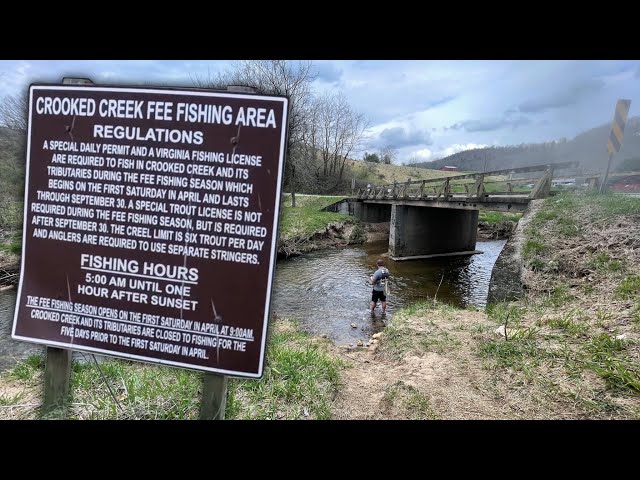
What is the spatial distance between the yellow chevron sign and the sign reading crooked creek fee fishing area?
1323cm

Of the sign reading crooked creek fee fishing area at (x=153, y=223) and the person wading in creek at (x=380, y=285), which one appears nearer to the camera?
the sign reading crooked creek fee fishing area at (x=153, y=223)

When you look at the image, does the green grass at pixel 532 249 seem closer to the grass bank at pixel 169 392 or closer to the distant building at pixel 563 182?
the distant building at pixel 563 182

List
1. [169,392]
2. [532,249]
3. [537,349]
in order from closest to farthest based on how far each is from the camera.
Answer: [169,392] < [537,349] < [532,249]

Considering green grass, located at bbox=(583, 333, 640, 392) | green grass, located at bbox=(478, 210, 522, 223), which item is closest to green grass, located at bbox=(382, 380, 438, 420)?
green grass, located at bbox=(583, 333, 640, 392)

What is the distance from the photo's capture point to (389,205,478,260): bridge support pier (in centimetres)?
2284

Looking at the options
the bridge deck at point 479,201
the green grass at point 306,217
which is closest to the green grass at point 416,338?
the bridge deck at point 479,201

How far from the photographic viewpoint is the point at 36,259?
243 centimetres

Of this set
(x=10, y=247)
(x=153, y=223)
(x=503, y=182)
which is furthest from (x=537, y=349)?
(x=10, y=247)

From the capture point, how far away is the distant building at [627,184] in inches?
548

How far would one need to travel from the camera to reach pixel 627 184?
48.2ft

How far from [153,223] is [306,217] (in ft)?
84.9

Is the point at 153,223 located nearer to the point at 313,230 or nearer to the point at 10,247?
the point at 10,247

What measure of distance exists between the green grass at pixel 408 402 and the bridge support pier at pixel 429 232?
17.9 meters

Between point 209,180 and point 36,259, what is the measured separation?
1397 millimetres
